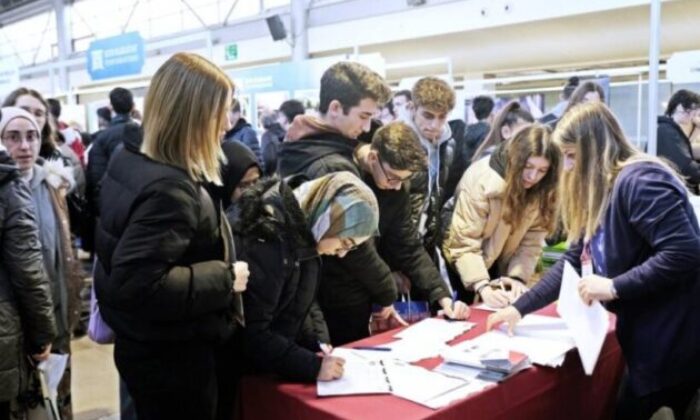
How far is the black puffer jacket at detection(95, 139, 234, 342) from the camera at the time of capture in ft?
4.30

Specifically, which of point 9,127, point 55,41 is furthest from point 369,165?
point 55,41

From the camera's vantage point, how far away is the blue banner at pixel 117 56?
7.71 meters

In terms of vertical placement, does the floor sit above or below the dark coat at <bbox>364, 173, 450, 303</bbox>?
below

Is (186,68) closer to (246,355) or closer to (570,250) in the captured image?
(246,355)

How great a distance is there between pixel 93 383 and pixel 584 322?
96.9 inches

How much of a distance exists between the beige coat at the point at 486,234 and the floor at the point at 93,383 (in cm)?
163

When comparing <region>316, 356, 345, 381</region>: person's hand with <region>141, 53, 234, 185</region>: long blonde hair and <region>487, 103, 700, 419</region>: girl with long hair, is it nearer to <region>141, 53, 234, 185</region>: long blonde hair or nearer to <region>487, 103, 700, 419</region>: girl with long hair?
<region>141, 53, 234, 185</region>: long blonde hair

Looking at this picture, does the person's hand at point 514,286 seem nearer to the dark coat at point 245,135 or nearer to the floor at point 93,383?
the floor at point 93,383

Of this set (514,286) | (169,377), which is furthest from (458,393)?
(514,286)

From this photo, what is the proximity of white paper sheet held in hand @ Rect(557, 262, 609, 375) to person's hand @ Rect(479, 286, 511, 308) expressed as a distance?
0.39 metres

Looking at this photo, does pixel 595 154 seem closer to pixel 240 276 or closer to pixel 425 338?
pixel 425 338

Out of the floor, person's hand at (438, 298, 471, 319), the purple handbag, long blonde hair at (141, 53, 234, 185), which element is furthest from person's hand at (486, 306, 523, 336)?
the floor

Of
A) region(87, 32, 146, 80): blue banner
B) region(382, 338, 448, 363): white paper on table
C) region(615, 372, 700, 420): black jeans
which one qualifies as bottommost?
region(615, 372, 700, 420): black jeans

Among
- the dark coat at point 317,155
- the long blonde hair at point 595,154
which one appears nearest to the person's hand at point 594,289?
the long blonde hair at point 595,154
